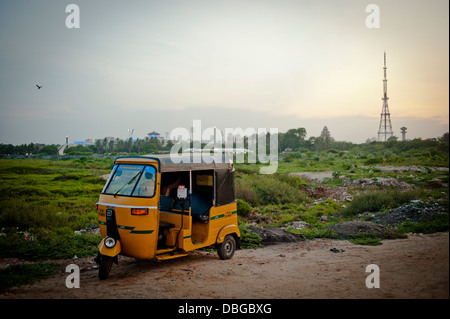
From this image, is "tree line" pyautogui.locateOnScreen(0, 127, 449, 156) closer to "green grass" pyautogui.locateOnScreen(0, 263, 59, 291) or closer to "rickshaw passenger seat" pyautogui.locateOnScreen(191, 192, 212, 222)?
"rickshaw passenger seat" pyautogui.locateOnScreen(191, 192, 212, 222)

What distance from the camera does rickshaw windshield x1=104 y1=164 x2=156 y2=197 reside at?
20.7 feet

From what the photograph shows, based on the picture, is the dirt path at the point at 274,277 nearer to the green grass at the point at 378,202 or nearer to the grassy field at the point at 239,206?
the grassy field at the point at 239,206

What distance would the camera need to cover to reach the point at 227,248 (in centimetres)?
811

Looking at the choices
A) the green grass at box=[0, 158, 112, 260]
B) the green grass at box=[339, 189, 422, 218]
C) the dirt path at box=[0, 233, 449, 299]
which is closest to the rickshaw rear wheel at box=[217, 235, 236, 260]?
the dirt path at box=[0, 233, 449, 299]

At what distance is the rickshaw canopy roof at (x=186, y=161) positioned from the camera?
661cm

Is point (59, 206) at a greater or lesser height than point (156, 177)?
lesser

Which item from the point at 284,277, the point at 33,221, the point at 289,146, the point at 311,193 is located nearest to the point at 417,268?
the point at 284,277

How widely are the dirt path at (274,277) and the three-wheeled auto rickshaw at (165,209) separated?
48cm

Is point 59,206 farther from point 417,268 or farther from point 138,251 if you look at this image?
point 417,268

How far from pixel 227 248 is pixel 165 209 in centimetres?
182

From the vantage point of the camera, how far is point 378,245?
874cm

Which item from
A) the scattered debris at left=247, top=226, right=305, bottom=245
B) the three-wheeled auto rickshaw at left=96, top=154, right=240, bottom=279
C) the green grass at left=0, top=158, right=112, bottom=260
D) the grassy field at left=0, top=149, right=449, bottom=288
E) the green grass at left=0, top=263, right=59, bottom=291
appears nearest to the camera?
the green grass at left=0, top=263, right=59, bottom=291
